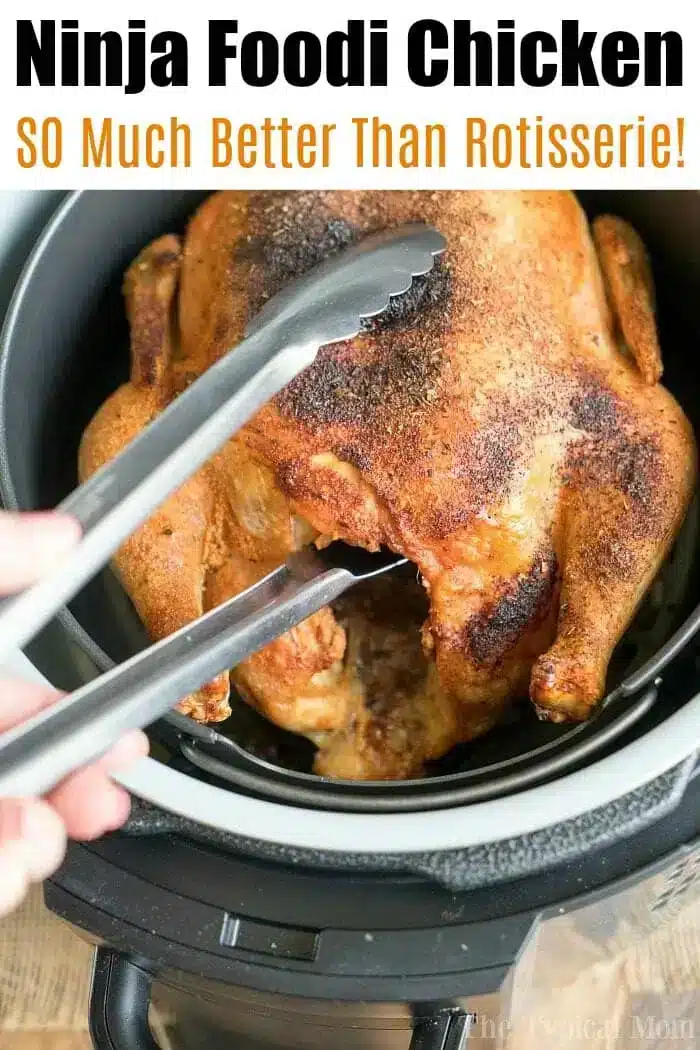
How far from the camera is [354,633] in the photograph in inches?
36.4

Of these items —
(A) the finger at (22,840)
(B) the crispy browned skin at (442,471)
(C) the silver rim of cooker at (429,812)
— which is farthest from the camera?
(B) the crispy browned skin at (442,471)

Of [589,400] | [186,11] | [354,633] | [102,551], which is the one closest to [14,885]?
[102,551]

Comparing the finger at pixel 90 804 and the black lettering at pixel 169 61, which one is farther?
the black lettering at pixel 169 61

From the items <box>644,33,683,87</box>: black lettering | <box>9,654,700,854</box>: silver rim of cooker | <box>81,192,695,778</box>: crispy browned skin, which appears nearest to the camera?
<box>9,654,700,854</box>: silver rim of cooker

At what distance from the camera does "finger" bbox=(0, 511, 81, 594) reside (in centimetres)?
56

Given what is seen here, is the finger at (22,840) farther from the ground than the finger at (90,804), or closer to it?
closer to it

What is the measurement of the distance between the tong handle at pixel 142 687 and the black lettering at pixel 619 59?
58cm

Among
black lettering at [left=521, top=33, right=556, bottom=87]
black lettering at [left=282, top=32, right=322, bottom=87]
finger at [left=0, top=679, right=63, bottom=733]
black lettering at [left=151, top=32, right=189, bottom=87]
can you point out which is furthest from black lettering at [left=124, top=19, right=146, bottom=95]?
finger at [left=0, top=679, right=63, bottom=733]

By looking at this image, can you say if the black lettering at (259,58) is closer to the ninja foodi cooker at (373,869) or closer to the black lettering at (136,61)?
the black lettering at (136,61)

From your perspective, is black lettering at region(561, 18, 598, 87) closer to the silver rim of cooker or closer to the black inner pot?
the black inner pot

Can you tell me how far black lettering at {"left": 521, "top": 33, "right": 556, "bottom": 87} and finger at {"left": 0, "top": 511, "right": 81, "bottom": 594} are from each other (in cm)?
67

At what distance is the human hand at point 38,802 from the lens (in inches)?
21.5

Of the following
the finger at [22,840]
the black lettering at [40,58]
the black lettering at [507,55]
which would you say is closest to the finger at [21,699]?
the finger at [22,840]

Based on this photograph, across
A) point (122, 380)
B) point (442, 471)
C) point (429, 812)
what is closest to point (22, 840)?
point (429, 812)
